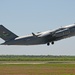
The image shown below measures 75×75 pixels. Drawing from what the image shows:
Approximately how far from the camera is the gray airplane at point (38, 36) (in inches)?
3322

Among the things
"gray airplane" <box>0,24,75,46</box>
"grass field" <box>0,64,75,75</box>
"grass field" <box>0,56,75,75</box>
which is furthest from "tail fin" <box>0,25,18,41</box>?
"grass field" <box>0,64,75,75</box>

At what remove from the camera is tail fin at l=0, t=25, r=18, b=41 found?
89.1 metres

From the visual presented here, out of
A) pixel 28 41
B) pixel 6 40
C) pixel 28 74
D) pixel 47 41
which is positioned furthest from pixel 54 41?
pixel 28 74

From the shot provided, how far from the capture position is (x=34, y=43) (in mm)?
87812

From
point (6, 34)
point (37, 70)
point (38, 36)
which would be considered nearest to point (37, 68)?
point (37, 70)

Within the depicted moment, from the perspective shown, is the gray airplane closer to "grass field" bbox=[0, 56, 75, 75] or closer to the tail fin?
the tail fin

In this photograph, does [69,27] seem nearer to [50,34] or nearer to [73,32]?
[73,32]

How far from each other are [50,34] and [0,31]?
14.7m

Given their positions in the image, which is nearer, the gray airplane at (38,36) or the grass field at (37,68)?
the grass field at (37,68)

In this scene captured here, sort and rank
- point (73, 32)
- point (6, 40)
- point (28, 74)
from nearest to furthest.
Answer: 1. point (28, 74)
2. point (73, 32)
3. point (6, 40)

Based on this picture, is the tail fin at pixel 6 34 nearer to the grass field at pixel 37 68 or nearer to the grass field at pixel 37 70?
the grass field at pixel 37 68

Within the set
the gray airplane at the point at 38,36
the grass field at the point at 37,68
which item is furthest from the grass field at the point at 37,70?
the gray airplane at the point at 38,36

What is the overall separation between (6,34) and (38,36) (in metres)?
9.36

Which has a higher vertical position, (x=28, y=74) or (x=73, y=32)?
(x=73, y=32)
